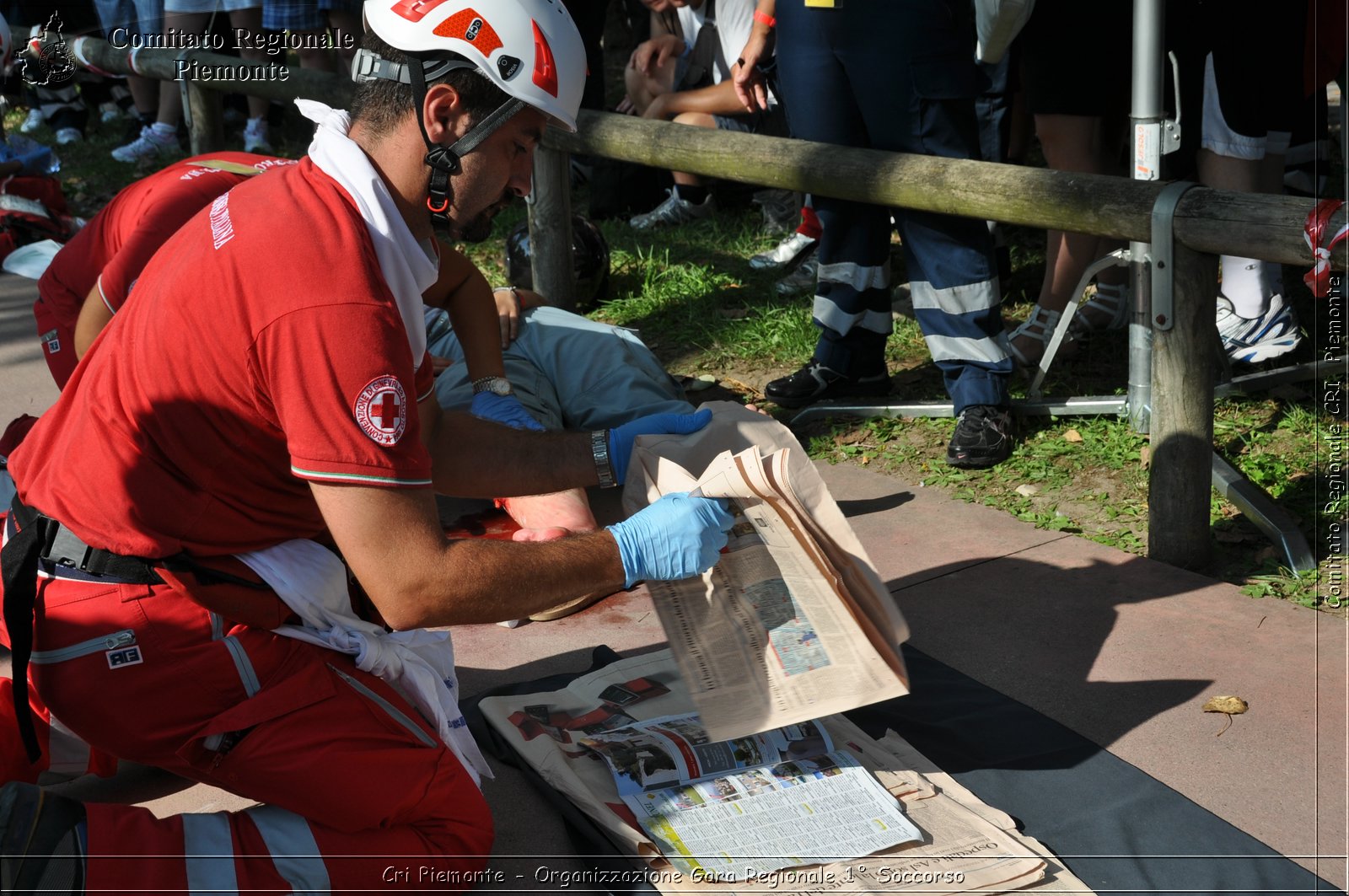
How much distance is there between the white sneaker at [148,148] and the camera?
9.44 m

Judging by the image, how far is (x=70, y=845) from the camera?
1956 millimetres

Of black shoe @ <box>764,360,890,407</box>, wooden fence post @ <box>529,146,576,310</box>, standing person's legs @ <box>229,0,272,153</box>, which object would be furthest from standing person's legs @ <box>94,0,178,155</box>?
black shoe @ <box>764,360,890,407</box>

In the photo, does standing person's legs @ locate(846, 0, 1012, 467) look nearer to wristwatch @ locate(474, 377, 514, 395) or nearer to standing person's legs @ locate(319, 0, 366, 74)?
wristwatch @ locate(474, 377, 514, 395)

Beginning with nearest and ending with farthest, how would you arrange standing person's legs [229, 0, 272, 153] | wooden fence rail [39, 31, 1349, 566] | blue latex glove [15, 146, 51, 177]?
wooden fence rail [39, 31, 1349, 566] → blue latex glove [15, 146, 51, 177] → standing person's legs [229, 0, 272, 153]

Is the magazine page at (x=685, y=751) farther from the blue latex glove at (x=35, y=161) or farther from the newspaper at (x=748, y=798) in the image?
the blue latex glove at (x=35, y=161)

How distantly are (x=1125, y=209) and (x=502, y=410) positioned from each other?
1.81 m

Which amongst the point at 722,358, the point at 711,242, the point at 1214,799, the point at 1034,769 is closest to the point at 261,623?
the point at 1034,769

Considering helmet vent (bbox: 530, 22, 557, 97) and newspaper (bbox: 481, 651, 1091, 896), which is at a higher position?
helmet vent (bbox: 530, 22, 557, 97)

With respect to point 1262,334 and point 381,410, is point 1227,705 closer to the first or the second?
point 381,410

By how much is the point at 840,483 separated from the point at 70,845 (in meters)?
2.61

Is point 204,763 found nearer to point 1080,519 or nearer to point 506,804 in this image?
point 506,804

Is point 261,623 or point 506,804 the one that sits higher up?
point 261,623

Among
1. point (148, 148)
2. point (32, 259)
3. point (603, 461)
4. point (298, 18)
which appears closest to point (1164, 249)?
point (603, 461)

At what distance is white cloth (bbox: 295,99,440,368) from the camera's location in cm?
213
